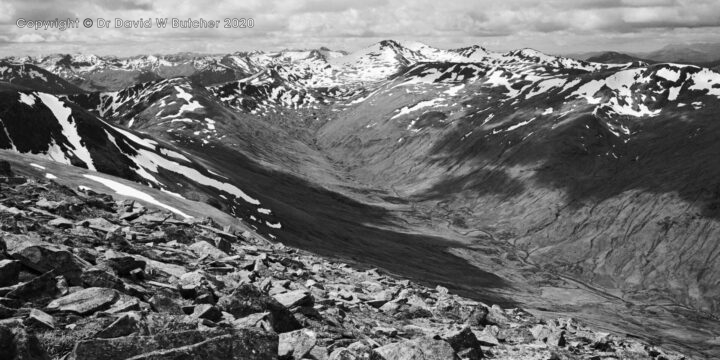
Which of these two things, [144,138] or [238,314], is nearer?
[238,314]

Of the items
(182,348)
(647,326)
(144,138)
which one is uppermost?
(182,348)

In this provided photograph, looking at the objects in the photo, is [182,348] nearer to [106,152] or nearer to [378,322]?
[378,322]

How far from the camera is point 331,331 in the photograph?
73.5 feet

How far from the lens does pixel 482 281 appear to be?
614 feet

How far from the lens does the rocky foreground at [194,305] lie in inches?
553

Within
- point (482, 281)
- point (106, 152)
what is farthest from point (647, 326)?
point (106, 152)

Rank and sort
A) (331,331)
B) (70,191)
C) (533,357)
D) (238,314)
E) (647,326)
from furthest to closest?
(647,326) < (70,191) < (533,357) < (331,331) < (238,314)

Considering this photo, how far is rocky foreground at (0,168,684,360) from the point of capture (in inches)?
553

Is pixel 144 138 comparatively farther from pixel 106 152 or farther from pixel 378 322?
pixel 378 322

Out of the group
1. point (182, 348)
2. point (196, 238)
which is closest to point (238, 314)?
point (182, 348)

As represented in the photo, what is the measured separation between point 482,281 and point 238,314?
176045mm

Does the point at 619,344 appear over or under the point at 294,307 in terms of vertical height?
under

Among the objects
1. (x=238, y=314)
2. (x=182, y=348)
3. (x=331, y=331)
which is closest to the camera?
(x=182, y=348)

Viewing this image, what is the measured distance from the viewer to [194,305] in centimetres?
1967
